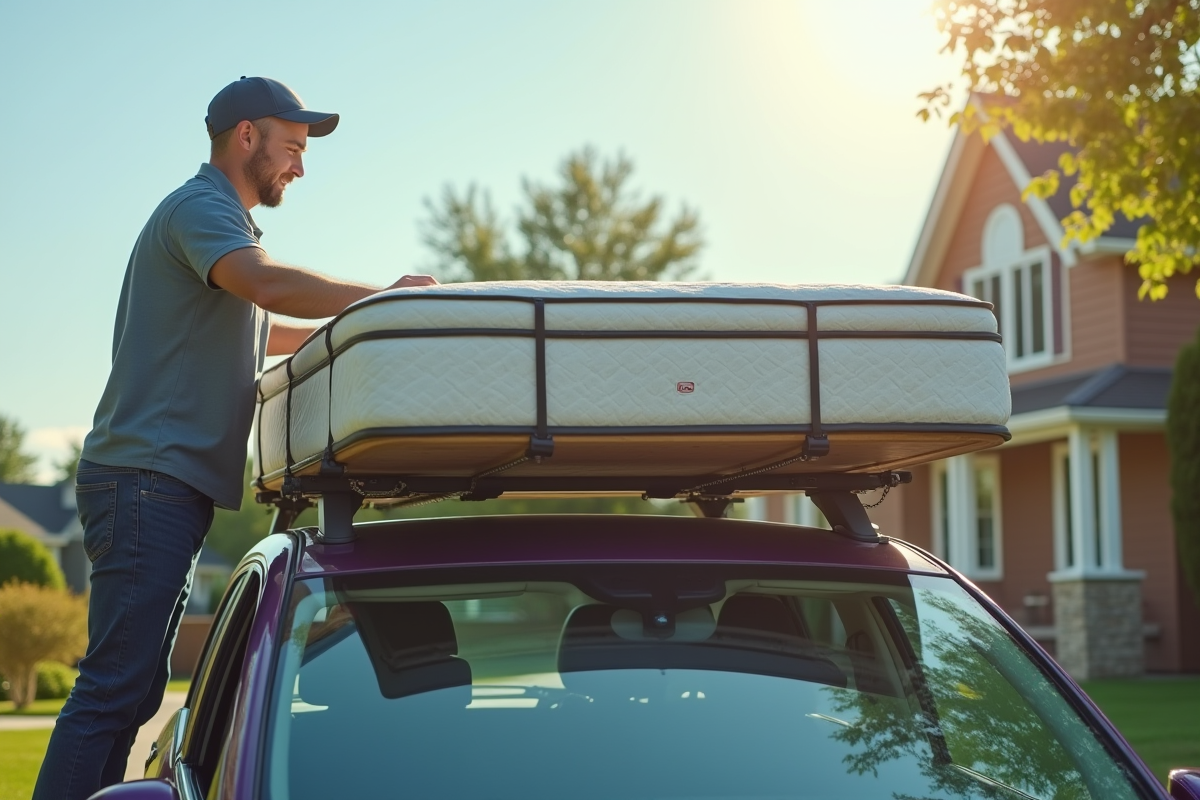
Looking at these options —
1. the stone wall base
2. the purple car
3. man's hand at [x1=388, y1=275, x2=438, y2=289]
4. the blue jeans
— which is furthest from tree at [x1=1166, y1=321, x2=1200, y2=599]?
man's hand at [x1=388, y1=275, x2=438, y2=289]

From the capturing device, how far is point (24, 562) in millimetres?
27188

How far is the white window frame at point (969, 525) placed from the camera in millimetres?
23125

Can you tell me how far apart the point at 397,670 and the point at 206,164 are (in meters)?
1.73

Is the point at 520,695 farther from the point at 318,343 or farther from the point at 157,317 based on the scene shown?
the point at 157,317

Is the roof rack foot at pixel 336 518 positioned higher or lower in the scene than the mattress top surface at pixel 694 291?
lower

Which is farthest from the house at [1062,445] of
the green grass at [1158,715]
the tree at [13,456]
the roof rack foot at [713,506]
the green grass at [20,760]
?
the tree at [13,456]

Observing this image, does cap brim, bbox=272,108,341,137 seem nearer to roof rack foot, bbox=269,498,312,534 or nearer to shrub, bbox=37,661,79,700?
roof rack foot, bbox=269,498,312,534

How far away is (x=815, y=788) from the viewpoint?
8.12 feet

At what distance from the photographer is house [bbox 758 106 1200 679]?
20.0 meters

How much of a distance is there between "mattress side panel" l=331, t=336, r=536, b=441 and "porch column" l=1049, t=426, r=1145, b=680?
18536mm

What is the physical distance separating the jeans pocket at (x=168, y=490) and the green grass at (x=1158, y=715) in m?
5.34

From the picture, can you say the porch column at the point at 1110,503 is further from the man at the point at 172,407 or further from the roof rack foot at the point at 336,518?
the roof rack foot at the point at 336,518

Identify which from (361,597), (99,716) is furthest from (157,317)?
(361,597)

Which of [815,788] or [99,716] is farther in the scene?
[99,716]
